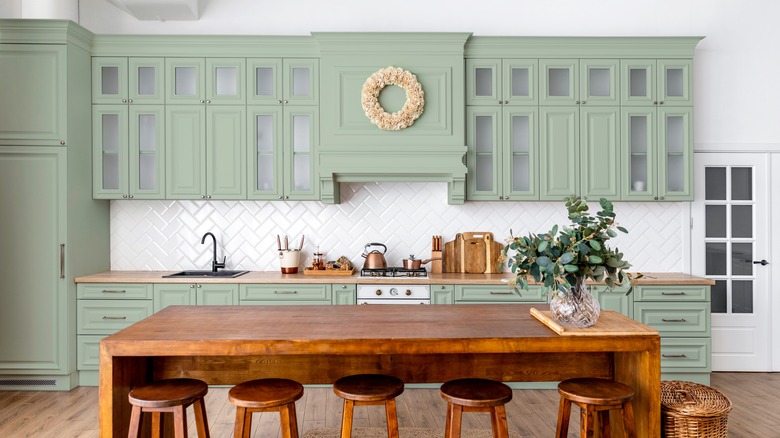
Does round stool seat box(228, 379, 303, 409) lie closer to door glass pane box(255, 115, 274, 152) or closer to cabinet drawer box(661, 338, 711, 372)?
door glass pane box(255, 115, 274, 152)

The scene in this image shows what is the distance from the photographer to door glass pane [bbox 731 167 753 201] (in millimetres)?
4906

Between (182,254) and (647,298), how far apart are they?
4.11 m

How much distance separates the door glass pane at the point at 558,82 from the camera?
4.62 m

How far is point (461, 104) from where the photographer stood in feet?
14.8

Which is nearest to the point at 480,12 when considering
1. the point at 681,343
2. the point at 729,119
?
the point at 729,119

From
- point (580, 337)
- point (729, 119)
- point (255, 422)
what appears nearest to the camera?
point (580, 337)

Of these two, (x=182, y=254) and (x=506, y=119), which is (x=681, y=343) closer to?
(x=506, y=119)

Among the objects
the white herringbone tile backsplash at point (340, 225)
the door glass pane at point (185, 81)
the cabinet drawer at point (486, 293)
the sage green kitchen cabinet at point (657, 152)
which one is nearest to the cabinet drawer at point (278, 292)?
the white herringbone tile backsplash at point (340, 225)

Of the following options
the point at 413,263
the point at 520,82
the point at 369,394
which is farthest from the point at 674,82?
the point at 369,394

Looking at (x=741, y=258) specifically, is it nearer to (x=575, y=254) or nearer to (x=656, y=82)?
(x=656, y=82)

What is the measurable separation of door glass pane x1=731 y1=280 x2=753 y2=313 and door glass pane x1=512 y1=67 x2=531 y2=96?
2.63 metres

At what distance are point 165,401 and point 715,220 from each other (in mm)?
4828

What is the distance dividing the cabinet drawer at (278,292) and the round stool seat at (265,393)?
1.87 meters

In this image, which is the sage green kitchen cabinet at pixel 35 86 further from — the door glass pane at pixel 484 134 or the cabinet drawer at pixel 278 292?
the door glass pane at pixel 484 134
